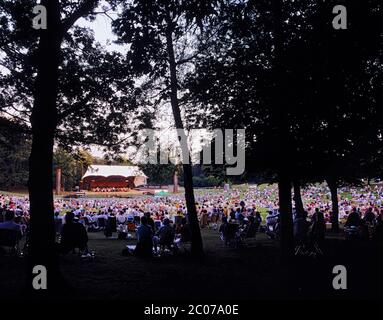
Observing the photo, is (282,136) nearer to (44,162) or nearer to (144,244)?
(44,162)

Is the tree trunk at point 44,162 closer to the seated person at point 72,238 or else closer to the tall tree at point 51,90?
the tall tree at point 51,90

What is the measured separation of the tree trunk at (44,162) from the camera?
22.6 feet

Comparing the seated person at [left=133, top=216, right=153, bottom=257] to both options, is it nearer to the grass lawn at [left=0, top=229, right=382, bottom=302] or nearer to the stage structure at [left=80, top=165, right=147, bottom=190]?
the grass lawn at [left=0, top=229, right=382, bottom=302]

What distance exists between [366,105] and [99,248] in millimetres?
10066

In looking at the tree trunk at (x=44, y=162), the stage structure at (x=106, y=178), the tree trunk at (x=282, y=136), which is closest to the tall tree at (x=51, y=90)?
the tree trunk at (x=44, y=162)

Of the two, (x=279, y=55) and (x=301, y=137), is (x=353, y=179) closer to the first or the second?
(x=301, y=137)

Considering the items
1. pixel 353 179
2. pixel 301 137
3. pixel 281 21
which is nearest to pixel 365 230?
pixel 353 179

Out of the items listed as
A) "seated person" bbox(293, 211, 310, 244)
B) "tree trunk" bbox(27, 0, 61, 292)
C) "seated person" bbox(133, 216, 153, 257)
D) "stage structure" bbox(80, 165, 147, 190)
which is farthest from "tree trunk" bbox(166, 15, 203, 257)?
"stage structure" bbox(80, 165, 147, 190)

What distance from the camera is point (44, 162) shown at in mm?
6996

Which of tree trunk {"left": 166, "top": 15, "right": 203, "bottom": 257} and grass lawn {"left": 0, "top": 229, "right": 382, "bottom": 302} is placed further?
tree trunk {"left": 166, "top": 15, "right": 203, "bottom": 257}

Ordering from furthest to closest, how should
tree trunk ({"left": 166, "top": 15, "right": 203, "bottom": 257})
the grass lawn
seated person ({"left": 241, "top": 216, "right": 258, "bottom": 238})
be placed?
1. seated person ({"left": 241, "top": 216, "right": 258, "bottom": 238})
2. tree trunk ({"left": 166, "top": 15, "right": 203, "bottom": 257})
3. the grass lawn

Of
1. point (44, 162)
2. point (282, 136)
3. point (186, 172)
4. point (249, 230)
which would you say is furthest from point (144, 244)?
point (282, 136)

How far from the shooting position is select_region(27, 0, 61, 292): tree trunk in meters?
6.88
